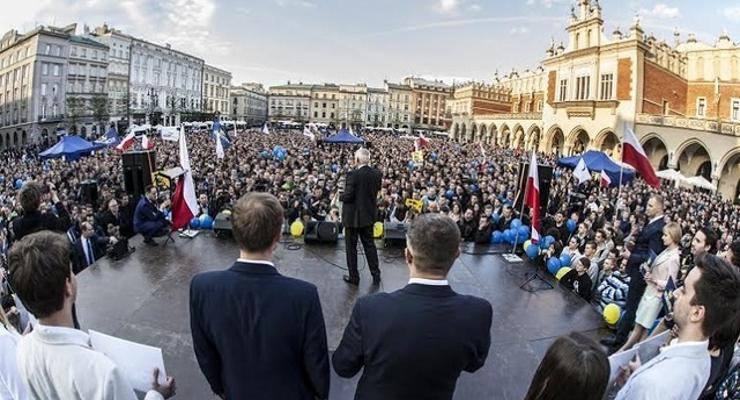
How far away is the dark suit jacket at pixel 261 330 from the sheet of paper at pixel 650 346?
187 cm

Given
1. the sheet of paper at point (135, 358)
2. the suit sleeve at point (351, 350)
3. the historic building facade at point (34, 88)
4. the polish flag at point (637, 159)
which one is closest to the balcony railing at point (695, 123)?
the polish flag at point (637, 159)

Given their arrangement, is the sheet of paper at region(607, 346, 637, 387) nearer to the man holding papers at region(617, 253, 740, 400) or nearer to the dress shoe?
the man holding papers at region(617, 253, 740, 400)

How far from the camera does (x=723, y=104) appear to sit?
36.5 meters

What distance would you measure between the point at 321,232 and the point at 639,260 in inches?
191

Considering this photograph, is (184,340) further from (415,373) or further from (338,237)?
(338,237)

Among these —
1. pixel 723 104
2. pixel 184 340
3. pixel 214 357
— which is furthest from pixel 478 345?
pixel 723 104

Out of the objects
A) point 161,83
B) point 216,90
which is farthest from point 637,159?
point 216,90

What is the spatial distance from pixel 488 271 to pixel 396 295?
17.2ft

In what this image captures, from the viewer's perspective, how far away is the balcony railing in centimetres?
2627

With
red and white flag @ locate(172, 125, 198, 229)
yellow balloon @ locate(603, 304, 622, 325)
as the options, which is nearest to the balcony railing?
yellow balloon @ locate(603, 304, 622, 325)

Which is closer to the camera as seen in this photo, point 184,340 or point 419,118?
point 184,340

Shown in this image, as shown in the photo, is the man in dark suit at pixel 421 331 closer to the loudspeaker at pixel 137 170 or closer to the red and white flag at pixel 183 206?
the red and white flag at pixel 183 206

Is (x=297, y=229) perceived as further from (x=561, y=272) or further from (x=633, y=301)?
(x=633, y=301)

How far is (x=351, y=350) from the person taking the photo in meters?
2.36
